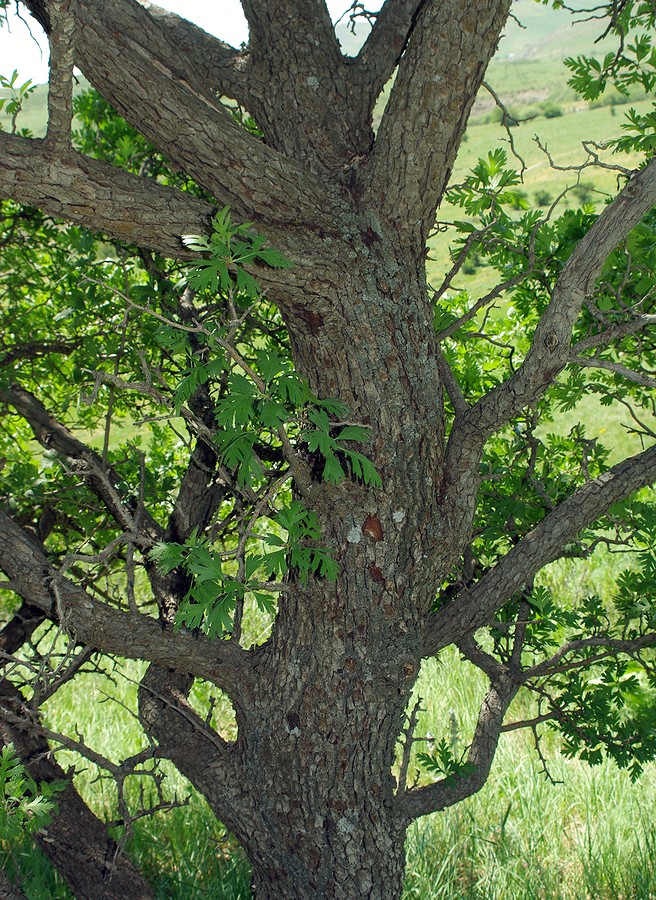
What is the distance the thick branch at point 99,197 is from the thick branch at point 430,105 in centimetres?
53

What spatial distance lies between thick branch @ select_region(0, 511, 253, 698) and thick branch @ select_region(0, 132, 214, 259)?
91cm

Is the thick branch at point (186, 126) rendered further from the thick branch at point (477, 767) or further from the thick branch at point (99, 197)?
the thick branch at point (477, 767)

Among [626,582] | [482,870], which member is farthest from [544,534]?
[482,870]

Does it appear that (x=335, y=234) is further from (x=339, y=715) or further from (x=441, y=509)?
(x=339, y=715)

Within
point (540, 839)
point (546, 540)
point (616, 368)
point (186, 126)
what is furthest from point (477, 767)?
point (186, 126)

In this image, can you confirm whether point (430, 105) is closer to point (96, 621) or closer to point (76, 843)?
point (96, 621)

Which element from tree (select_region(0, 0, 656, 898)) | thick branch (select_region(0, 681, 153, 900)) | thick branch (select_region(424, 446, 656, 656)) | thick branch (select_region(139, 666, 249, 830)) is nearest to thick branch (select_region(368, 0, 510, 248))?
tree (select_region(0, 0, 656, 898))

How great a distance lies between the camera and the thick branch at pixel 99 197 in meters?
1.84

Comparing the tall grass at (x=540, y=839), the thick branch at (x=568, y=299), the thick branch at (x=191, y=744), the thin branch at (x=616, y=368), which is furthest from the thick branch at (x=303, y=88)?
the tall grass at (x=540, y=839)

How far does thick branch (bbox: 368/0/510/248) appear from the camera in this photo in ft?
6.87

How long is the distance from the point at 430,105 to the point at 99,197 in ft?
2.94

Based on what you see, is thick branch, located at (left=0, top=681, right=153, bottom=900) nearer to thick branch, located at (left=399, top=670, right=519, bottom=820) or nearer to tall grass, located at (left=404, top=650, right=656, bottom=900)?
thick branch, located at (left=399, top=670, right=519, bottom=820)

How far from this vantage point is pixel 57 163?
1849 mm

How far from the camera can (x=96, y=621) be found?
2.21 metres
